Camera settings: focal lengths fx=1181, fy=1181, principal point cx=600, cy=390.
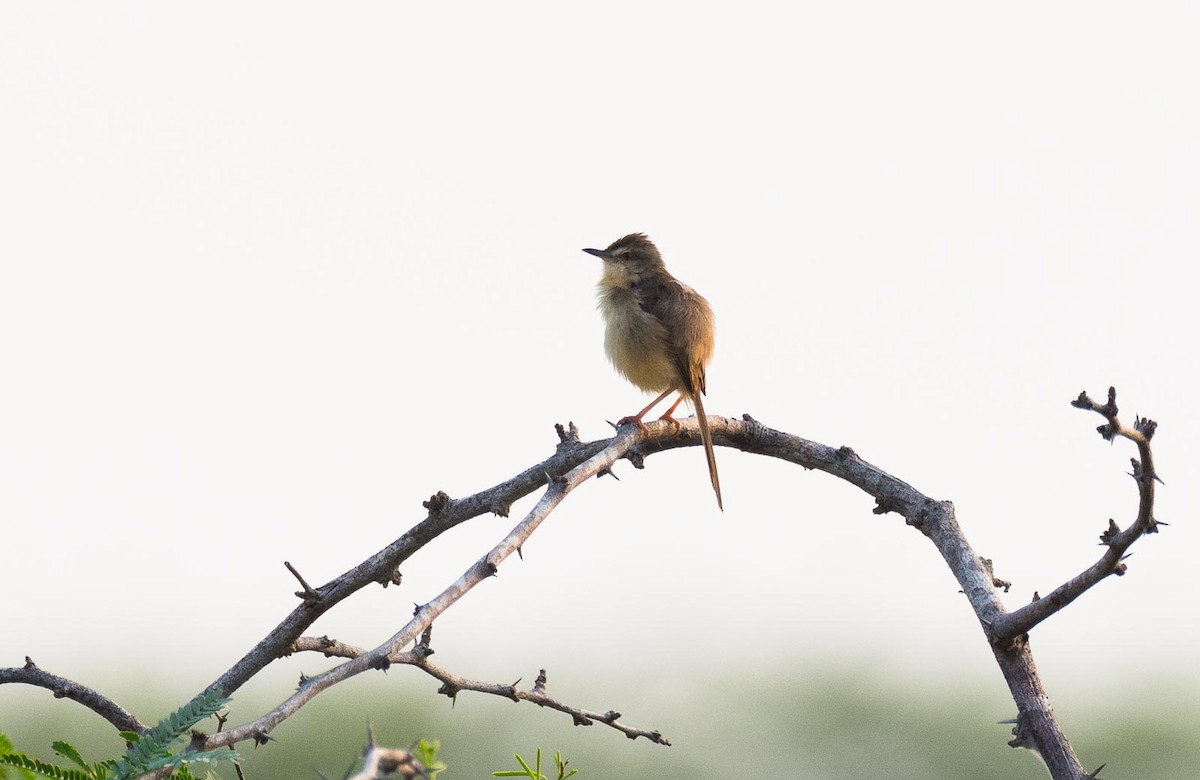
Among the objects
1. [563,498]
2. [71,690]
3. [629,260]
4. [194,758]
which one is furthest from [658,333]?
[194,758]

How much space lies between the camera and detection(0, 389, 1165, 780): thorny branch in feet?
8.38

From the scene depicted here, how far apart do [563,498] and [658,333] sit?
124 inches

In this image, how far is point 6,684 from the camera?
11.6 feet

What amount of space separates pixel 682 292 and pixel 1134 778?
3.72 metres

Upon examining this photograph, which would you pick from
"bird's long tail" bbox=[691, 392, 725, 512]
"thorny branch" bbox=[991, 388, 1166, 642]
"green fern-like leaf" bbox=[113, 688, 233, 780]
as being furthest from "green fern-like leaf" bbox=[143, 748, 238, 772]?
"bird's long tail" bbox=[691, 392, 725, 512]

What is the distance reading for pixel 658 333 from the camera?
6379 mm

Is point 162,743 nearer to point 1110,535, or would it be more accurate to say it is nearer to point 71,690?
point 71,690

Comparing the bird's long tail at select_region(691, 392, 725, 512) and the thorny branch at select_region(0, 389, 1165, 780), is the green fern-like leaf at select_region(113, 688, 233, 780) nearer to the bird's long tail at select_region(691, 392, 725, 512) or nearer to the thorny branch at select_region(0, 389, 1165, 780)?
the thorny branch at select_region(0, 389, 1165, 780)

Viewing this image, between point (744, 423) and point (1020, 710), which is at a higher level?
point (744, 423)

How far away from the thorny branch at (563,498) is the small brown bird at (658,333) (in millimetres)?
1557

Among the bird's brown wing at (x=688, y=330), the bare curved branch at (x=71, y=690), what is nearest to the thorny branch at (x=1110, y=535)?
the bare curved branch at (x=71, y=690)

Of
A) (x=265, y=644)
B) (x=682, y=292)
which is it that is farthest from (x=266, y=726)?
(x=682, y=292)

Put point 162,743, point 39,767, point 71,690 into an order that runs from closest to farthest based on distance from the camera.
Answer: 1. point 162,743
2. point 39,767
3. point 71,690

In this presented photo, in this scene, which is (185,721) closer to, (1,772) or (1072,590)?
(1,772)
